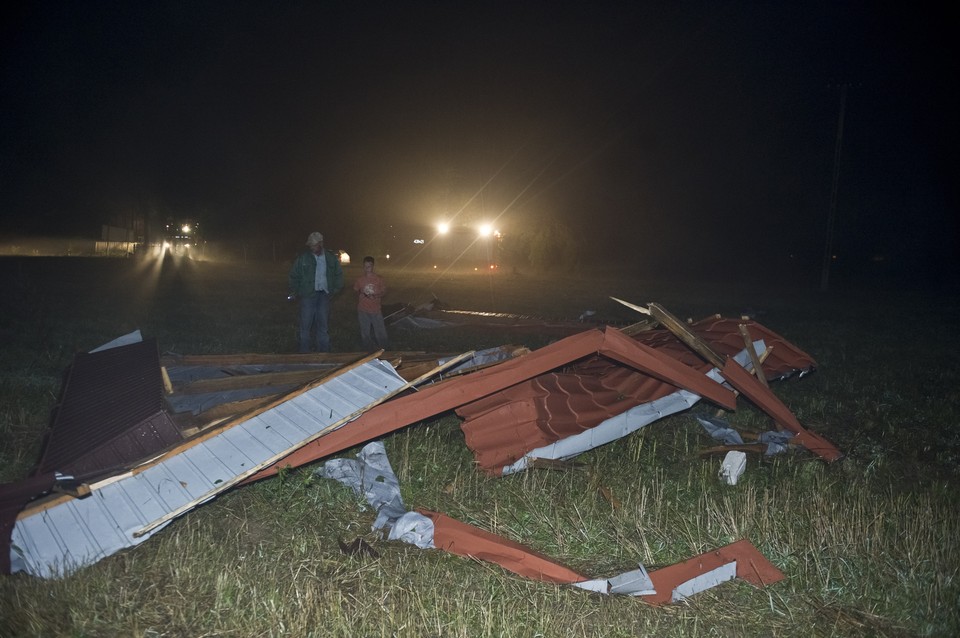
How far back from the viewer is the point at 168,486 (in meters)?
3.90

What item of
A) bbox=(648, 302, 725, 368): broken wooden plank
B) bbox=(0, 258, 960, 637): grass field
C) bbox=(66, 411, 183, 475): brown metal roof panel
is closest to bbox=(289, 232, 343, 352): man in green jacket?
bbox=(0, 258, 960, 637): grass field

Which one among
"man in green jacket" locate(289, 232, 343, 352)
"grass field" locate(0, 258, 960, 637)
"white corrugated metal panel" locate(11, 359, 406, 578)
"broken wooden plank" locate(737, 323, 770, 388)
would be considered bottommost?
"grass field" locate(0, 258, 960, 637)

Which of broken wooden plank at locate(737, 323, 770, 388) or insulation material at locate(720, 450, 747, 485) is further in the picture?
broken wooden plank at locate(737, 323, 770, 388)

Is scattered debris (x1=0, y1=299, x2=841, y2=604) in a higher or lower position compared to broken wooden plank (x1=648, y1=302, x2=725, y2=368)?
lower

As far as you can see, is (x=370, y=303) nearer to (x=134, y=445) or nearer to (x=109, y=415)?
(x=109, y=415)

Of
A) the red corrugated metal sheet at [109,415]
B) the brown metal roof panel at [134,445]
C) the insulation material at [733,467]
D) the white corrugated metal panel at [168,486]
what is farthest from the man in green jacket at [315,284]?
the insulation material at [733,467]

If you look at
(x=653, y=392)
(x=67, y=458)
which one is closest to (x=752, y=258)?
(x=653, y=392)

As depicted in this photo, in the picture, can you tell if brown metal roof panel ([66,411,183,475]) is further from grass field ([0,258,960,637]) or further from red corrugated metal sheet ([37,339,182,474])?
grass field ([0,258,960,637])

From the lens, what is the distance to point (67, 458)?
432 cm

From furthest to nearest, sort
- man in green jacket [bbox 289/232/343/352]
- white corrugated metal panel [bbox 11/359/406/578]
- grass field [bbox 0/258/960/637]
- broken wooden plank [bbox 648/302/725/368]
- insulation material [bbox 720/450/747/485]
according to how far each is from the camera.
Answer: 1. man in green jacket [bbox 289/232/343/352]
2. broken wooden plank [bbox 648/302/725/368]
3. insulation material [bbox 720/450/747/485]
4. white corrugated metal panel [bbox 11/359/406/578]
5. grass field [bbox 0/258/960/637]

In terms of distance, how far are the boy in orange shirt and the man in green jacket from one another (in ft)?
1.72

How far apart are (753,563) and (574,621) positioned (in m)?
1.20

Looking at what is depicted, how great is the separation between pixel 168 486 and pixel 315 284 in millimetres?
5049

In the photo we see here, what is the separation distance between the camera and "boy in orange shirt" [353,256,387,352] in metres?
9.42
